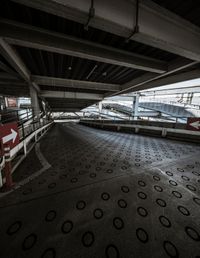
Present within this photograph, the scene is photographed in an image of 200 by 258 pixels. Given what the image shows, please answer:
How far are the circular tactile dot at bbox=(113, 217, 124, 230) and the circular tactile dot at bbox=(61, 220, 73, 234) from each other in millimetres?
558

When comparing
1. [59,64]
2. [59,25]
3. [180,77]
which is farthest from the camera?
[180,77]

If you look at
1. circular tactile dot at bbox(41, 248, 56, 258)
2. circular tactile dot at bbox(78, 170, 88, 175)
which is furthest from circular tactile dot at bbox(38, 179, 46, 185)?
circular tactile dot at bbox(41, 248, 56, 258)

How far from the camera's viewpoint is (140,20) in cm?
217

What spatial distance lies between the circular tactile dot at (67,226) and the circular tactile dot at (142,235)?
0.82m

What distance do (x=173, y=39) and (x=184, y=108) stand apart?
18796 millimetres

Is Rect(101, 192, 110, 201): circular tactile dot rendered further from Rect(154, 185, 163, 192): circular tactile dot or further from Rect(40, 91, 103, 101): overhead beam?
Rect(40, 91, 103, 101): overhead beam

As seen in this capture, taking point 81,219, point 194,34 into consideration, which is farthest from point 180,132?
point 81,219

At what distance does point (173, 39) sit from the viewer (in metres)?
2.51

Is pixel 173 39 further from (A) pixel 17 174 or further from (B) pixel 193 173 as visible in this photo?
(A) pixel 17 174

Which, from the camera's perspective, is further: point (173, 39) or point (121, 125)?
point (121, 125)

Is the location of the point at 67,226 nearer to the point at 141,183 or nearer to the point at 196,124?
the point at 141,183

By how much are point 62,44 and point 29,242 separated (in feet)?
13.4

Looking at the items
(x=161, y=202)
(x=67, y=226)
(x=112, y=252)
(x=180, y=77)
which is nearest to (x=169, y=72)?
(x=180, y=77)

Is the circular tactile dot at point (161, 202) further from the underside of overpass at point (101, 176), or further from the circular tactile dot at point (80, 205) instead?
the circular tactile dot at point (80, 205)
